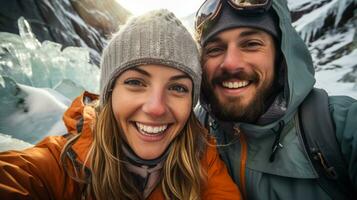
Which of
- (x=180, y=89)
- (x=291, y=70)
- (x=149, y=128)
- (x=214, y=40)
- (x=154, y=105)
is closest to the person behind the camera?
(x=154, y=105)

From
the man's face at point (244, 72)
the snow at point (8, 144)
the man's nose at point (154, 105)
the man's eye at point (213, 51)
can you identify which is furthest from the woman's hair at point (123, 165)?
the snow at point (8, 144)

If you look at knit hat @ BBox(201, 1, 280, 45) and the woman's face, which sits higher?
knit hat @ BBox(201, 1, 280, 45)

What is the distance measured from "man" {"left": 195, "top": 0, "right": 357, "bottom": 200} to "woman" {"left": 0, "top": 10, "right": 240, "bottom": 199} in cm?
39

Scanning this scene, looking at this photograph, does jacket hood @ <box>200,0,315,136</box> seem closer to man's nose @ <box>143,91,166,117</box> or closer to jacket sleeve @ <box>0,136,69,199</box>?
man's nose @ <box>143,91,166,117</box>

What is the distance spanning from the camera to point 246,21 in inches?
A: 97.9

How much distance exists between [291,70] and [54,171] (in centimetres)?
213

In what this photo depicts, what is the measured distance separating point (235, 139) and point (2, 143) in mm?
2423

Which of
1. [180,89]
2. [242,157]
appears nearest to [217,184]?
[242,157]

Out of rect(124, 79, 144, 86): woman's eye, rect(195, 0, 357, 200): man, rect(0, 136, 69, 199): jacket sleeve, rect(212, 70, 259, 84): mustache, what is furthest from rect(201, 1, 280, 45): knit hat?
rect(0, 136, 69, 199): jacket sleeve

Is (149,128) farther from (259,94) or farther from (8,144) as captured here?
(8,144)

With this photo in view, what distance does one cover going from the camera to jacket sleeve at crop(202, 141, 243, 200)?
2047 mm

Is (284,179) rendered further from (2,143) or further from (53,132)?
(53,132)

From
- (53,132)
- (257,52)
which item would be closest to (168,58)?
(257,52)

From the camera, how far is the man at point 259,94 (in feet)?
7.09
